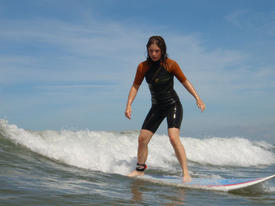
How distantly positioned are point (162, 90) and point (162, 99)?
164 mm

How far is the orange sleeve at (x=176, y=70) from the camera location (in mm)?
5809

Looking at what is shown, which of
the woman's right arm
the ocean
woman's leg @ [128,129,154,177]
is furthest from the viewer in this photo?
woman's leg @ [128,129,154,177]

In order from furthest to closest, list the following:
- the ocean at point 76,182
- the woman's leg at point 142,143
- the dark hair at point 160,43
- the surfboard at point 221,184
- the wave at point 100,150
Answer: the wave at point 100,150, the woman's leg at point 142,143, the dark hair at point 160,43, the surfboard at point 221,184, the ocean at point 76,182

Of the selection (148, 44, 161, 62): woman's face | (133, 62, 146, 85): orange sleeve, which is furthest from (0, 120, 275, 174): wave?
(148, 44, 161, 62): woman's face

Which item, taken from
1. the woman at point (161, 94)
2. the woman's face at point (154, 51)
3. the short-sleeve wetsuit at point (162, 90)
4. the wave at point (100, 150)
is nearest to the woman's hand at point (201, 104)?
the woman at point (161, 94)

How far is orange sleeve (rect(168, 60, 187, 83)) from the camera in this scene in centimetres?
581

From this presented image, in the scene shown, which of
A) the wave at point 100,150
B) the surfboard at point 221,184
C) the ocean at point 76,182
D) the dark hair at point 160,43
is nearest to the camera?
the ocean at point 76,182

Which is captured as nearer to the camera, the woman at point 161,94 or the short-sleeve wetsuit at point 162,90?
the woman at point 161,94

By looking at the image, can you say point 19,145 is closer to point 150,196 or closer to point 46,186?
point 46,186

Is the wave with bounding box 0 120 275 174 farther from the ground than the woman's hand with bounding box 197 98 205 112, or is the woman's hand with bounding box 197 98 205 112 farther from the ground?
the woman's hand with bounding box 197 98 205 112

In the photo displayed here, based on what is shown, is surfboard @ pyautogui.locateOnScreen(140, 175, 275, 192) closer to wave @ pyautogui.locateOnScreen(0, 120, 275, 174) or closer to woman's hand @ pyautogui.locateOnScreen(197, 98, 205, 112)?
woman's hand @ pyautogui.locateOnScreen(197, 98, 205, 112)

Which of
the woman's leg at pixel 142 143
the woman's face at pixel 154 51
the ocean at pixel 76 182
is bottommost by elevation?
the ocean at pixel 76 182

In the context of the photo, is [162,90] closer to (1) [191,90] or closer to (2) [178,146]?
(1) [191,90]

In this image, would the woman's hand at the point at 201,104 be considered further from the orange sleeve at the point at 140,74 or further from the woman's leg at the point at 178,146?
the orange sleeve at the point at 140,74
